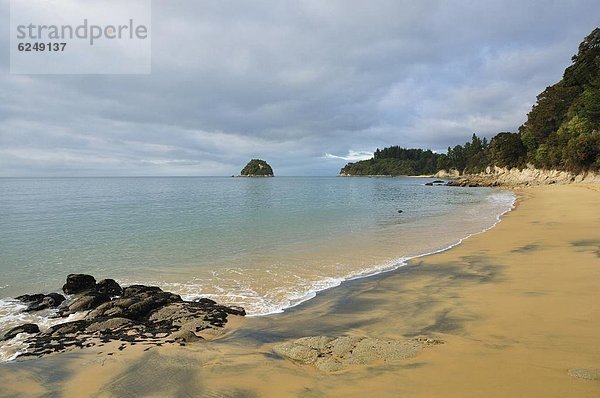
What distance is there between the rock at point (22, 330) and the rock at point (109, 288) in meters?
2.69

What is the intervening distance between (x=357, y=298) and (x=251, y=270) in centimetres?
504

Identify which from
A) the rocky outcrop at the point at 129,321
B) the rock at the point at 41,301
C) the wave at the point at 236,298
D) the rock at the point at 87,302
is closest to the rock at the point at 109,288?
the rocky outcrop at the point at 129,321

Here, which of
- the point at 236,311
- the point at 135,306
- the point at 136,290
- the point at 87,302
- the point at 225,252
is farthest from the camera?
the point at 225,252

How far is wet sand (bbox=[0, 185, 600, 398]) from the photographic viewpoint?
4.50 meters

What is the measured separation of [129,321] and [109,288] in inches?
142

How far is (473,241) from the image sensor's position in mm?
15984

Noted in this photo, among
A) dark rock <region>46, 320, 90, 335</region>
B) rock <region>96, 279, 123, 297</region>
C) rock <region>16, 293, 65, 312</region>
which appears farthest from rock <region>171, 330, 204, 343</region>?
rock <region>16, 293, 65, 312</region>

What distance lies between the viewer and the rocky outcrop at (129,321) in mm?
6656

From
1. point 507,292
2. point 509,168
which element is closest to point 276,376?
point 507,292

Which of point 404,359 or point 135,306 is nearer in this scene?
point 404,359

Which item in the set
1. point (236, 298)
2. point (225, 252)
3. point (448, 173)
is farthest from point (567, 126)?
point (448, 173)

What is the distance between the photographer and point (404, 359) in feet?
17.1

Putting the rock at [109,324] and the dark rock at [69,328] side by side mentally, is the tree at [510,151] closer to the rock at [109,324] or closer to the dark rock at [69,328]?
the rock at [109,324]

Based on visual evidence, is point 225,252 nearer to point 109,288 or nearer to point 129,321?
point 109,288
